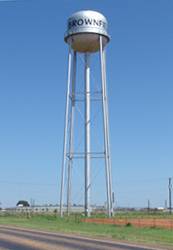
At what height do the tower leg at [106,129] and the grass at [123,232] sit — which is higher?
the tower leg at [106,129]

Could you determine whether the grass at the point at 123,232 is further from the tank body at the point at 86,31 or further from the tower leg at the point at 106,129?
the tank body at the point at 86,31

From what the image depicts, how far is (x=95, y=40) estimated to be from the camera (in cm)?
6781

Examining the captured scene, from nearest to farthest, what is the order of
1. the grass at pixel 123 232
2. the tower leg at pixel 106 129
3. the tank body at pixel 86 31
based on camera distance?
the grass at pixel 123 232 → the tower leg at pixel 106 129 → the tank body at pixel 86 31

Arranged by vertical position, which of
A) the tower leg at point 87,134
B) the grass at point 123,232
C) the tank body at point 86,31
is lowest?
the grass at point 123,232

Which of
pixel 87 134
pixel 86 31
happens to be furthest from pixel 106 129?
pixel 86 31

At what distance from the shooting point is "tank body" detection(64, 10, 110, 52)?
2648 inches

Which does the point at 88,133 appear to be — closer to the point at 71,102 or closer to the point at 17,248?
the point at 71,102

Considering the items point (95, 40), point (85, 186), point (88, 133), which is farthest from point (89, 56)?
point (85, 186)

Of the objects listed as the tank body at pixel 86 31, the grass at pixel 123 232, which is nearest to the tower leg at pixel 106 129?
the tank body at pixel 86 31

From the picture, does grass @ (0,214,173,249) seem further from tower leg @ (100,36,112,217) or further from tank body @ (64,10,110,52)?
tank body @ (64,10,110,52)

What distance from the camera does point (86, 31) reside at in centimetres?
6712

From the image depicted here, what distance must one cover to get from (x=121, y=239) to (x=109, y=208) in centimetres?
3675

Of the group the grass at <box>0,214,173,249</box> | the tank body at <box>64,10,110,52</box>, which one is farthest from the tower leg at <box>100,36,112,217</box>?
the grass at <box>0,214,173,249</box>

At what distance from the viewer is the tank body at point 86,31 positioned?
221 feet
